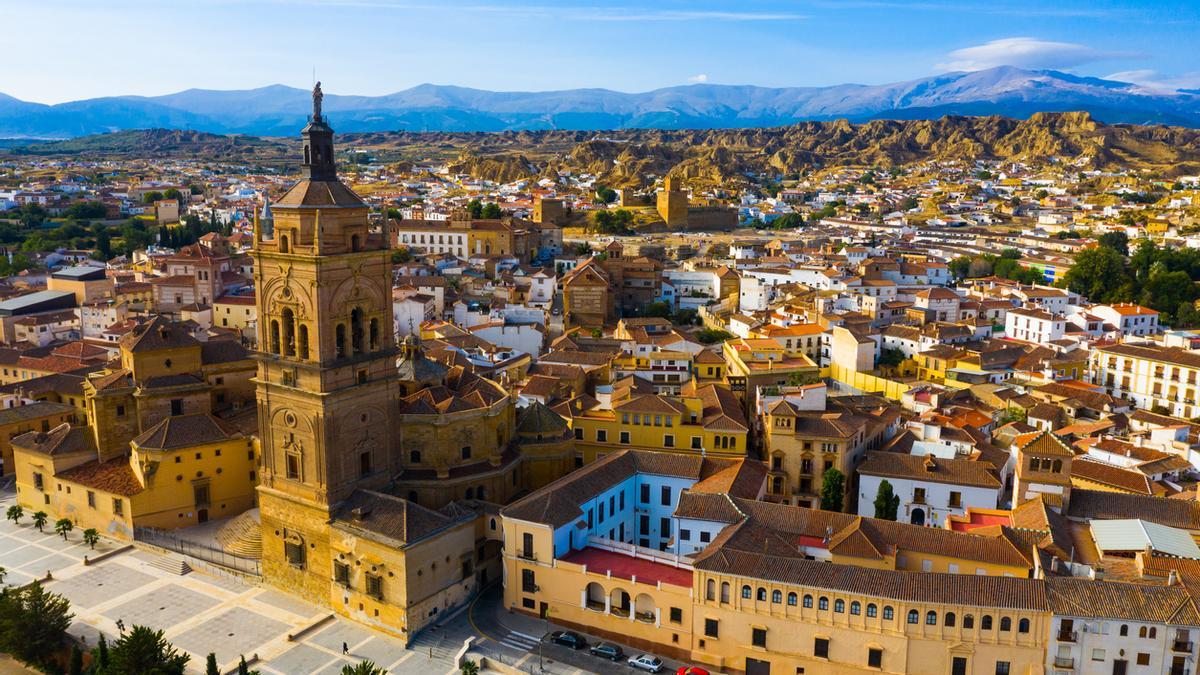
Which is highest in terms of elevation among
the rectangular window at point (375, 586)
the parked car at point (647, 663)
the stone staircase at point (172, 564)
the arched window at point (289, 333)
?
the arched window at point (289, 333)

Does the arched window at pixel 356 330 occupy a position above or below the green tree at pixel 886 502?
above

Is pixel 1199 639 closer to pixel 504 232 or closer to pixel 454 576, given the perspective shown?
pixel 454 576

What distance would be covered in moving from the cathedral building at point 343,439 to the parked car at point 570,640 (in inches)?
178

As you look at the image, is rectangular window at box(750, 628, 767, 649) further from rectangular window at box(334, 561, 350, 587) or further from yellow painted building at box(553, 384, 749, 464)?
yellow painted building at box(553, 384, 749, 464)

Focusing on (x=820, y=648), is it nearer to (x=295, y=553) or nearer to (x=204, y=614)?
(x=295, y=553)

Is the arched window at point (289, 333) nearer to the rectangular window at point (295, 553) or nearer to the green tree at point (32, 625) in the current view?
the rectangular window at point (295, 553)

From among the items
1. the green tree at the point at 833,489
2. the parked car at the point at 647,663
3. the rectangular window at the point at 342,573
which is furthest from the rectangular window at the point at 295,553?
the green tree at the point at 833,489

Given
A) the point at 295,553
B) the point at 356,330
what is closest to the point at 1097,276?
the point at 356,330

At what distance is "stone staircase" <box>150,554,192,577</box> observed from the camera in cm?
3794

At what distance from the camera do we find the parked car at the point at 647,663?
30.5 m

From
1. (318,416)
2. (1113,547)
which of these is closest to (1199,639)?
(1113,547)

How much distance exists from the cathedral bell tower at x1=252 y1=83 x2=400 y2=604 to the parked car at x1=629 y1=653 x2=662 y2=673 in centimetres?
1217

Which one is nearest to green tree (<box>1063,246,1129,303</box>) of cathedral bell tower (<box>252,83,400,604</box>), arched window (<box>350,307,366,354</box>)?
cathedral bell tower (<box>252,83,400,604</box>)

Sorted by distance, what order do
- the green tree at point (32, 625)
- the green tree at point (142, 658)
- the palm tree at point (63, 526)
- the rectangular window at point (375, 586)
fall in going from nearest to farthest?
1. the green tree at point (142, 658)
2. the green tree at point (32, 625)
3. the rectangular window at point (375, 586)
4. the palm tree at point (63, 526)
